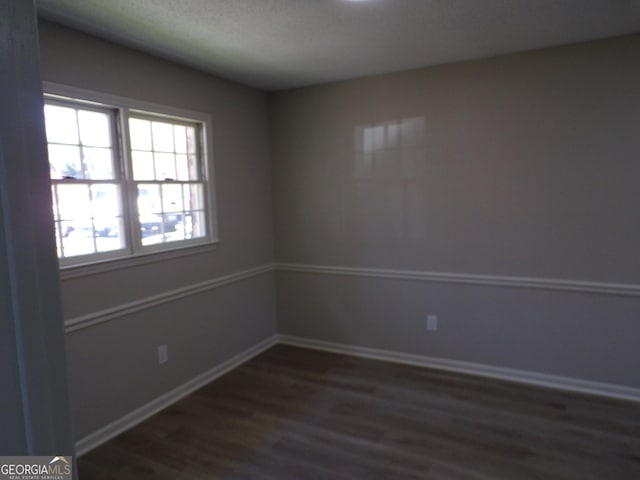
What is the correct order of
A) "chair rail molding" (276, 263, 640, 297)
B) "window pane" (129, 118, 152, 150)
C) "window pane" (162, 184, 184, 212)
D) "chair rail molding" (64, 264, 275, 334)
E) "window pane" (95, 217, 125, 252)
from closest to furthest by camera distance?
"chair rail molding" (64, 264, 275, 334) < "window pane" (95, 217, 125, 252) < "window pane" (129, 118, 152, 150) < "chair rail molding" (276, 263, 640, 297) < "window pane" (162, 184, 184, 212)

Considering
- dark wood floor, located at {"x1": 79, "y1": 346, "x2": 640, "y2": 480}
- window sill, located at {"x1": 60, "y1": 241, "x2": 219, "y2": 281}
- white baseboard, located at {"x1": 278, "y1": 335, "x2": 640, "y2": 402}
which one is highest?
window sill, located at {"x1": 60, "y1": 241, "x2": 219, "y2": 281}

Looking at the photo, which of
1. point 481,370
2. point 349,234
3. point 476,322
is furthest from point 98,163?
point 481,370

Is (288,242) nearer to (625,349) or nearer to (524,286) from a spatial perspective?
(524,286)

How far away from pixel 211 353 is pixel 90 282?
1244 mm

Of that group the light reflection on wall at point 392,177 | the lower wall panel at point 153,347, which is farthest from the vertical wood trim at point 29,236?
the light reflection on wall at point 392,177

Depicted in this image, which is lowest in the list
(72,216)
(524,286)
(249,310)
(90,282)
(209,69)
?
(249,310)

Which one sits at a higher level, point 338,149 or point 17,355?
point 338,149

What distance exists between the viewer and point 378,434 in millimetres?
2469

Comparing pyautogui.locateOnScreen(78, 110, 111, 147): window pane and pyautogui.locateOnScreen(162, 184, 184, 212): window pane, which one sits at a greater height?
pyautogui.locateOnScreen(78, 110, 111, 147): window pane

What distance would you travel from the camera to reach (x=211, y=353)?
328 cm

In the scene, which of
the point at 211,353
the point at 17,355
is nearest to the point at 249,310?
the point at 211,353

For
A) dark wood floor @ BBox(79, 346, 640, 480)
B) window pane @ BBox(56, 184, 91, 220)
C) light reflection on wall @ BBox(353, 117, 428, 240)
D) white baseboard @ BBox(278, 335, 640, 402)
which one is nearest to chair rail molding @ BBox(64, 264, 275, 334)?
window pane @ BBox(56, 184, 91, 220)

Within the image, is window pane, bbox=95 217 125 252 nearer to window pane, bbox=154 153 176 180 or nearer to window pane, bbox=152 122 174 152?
window pane, bbox=154 153 176 180

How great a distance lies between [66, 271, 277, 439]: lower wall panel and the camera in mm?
2359
